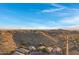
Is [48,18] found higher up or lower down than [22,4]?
lower down

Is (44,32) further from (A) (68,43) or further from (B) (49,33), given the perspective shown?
(A) (68,43)

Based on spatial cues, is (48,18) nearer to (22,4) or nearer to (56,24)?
(56,24)

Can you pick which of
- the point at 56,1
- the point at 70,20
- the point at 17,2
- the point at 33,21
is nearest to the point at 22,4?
the point at 17,2

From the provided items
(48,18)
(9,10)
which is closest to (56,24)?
(48,18)

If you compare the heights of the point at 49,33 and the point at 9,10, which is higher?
the point at 9,10

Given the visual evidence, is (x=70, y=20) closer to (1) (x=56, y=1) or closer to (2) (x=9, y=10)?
(1) (x=56, y=1)

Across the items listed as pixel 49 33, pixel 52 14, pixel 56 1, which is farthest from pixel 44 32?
pixel 56 1
